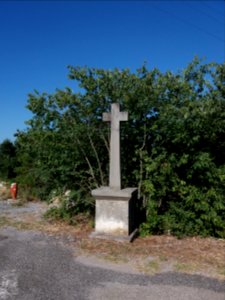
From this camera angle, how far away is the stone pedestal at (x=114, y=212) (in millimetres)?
5363

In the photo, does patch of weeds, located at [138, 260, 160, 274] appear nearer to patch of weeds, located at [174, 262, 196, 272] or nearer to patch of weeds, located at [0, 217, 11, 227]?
patch of weeds, located at [174, 262, 196, 272]

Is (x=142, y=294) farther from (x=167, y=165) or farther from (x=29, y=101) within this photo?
(x=29, y=101)

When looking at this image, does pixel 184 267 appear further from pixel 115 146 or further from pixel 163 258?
pixel 115 146

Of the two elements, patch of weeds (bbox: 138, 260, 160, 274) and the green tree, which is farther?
the green tree

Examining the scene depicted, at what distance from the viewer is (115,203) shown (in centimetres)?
543

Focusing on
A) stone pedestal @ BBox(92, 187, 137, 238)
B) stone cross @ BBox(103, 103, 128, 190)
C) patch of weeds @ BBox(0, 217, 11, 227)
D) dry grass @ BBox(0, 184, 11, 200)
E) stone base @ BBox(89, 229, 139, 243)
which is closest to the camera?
stone base @ BBox(89, 229, 139, 243)

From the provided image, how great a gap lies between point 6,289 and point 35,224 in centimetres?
325

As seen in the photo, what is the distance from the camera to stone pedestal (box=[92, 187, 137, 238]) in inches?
211

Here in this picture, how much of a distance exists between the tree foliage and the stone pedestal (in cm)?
53

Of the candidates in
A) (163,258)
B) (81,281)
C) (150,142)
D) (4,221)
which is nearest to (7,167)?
(4,221)

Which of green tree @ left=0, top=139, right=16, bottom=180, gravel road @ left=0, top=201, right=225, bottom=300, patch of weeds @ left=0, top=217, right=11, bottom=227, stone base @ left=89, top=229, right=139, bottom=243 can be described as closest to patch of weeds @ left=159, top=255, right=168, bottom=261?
gravel road @ left=0, top=201, right=225, bottom=300

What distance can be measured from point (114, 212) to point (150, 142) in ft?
5.19

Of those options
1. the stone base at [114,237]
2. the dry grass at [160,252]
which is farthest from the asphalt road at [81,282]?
the stone base at [114,237]

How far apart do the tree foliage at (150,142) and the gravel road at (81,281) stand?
1.88 metres
